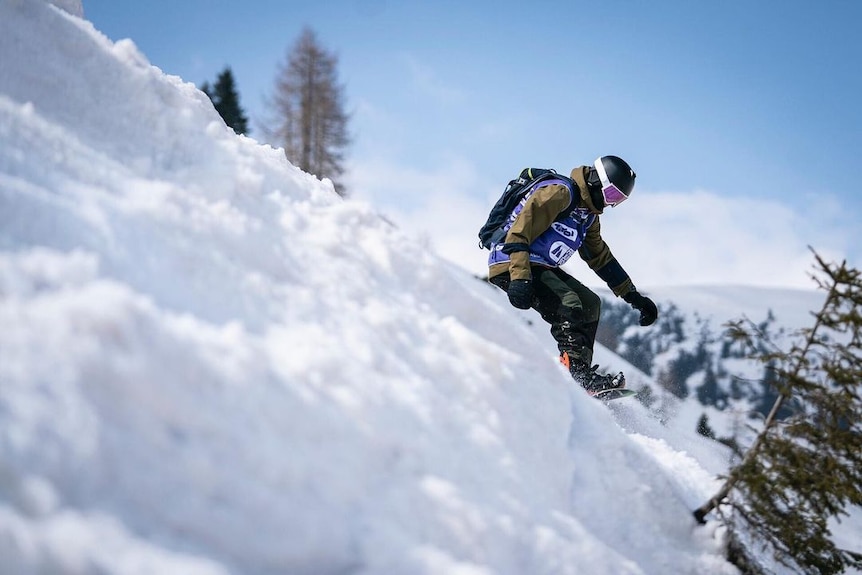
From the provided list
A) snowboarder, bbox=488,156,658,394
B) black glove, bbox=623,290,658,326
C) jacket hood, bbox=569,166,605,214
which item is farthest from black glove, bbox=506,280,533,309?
black glove, bbox=623,290,658,326

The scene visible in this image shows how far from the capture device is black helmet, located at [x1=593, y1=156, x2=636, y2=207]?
4.68 metres

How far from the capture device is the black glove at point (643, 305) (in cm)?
594

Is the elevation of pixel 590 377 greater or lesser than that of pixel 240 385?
greater

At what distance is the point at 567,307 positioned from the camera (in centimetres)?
470

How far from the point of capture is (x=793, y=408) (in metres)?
2.74

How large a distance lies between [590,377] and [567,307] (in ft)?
2.51

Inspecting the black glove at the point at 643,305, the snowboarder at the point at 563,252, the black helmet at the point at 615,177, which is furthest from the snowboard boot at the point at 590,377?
the black helmet at the point at 615,177

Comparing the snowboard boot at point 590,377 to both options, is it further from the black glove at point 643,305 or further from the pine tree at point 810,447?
the pine tree at point 810,447

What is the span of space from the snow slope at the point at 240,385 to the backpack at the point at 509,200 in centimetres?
219

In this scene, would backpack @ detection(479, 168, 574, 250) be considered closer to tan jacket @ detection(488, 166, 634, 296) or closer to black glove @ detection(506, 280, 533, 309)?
tan jacket @ detection(488, 166, 634, 296)

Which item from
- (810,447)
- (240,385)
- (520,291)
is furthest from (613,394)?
(240,385)

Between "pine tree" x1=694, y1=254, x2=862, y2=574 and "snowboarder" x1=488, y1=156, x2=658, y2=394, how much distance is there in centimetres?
→ 204

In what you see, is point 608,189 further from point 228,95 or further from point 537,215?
point 228,95

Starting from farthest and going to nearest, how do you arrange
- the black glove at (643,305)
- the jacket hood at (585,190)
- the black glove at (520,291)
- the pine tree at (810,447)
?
the black glove at (643,305)
the jacket hood at (585,190)
the black glove at (520,291)
the pine tree at (810,447)
